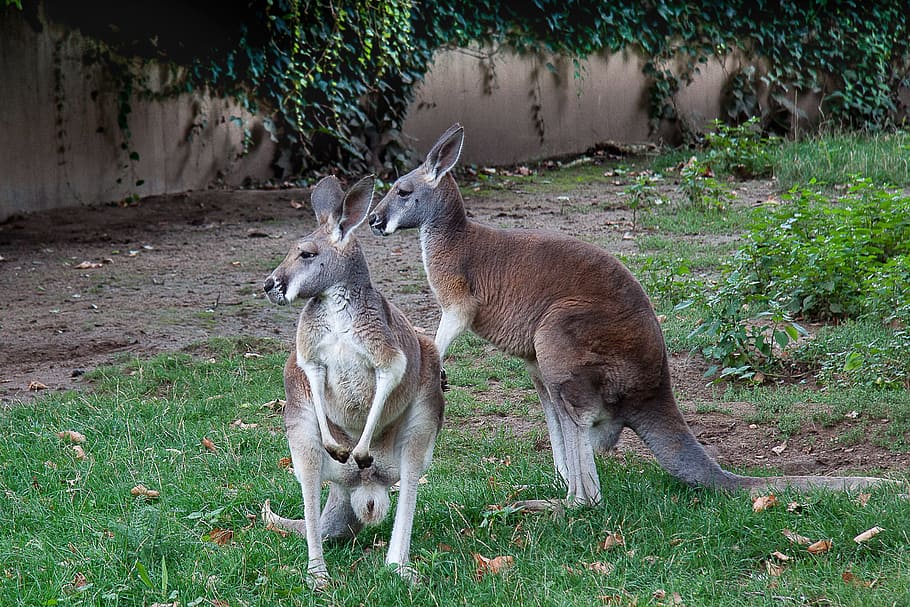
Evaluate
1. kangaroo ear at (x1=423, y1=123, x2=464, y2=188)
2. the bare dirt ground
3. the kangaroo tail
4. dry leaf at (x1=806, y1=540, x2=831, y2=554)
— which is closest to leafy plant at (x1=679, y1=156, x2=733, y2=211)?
the bare dirt ground

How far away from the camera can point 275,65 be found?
9922 mm

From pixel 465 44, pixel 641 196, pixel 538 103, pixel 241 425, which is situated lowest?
pixel 241 425

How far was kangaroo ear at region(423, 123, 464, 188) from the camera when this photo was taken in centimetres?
449

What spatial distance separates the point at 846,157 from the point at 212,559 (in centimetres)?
801

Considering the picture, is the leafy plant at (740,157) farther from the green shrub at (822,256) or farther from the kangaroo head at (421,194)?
the kangaroo head at (421,194)

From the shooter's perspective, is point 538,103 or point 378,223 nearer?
point 378,223

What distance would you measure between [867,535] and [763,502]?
0.39 metres

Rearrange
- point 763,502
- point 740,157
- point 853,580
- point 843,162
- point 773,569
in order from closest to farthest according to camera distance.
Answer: point 853,580, point 773,569, point 763,502, point 843,162, point 740,157

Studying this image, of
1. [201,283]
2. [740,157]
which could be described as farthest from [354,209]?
[740,157]

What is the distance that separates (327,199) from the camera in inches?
135

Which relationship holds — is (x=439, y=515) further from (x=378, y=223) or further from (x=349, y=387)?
(x=378, y=223)

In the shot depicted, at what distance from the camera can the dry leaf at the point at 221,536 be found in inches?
141

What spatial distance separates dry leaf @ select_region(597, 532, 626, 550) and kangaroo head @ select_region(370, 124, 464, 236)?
1.69m

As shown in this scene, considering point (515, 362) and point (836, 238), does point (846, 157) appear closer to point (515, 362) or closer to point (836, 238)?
point (836, 238)
